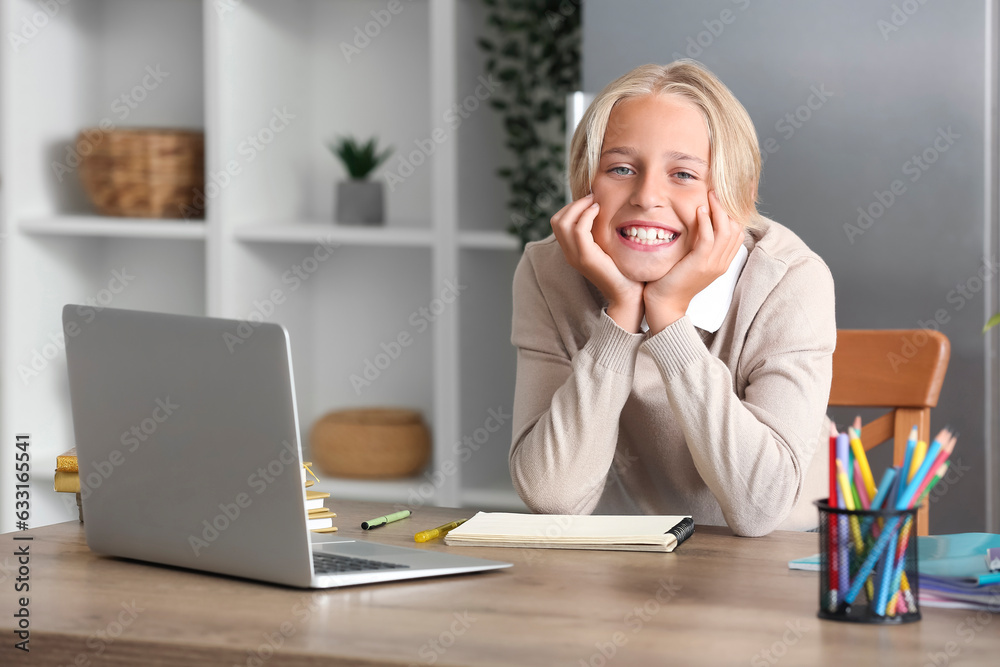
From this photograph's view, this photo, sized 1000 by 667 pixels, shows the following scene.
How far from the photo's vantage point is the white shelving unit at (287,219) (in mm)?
2514

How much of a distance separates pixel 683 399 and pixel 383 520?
371 millimetres

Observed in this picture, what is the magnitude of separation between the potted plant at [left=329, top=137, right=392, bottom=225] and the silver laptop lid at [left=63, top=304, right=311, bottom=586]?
65.5 inches

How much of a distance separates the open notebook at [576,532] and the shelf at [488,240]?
130 centimetres

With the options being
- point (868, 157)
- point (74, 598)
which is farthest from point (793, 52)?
point (74, 598)

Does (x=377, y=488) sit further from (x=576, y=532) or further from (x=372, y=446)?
(x=576, y=532)

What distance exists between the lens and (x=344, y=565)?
989 millimetres

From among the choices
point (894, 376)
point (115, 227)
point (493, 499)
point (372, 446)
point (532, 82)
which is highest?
point (532, 82)

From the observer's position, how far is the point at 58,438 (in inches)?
113

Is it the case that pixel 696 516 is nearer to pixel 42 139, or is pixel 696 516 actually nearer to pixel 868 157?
pixel 868 157

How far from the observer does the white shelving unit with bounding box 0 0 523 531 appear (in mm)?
2514

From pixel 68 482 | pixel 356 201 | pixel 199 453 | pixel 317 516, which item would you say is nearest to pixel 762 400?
pixel 317 516

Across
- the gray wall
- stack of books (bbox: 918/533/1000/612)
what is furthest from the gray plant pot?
stack of books (bbox: 918/533/1000/612)

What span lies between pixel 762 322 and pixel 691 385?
19 cm

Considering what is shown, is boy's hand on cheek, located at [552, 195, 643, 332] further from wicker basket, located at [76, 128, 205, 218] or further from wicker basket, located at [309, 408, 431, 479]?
wicker basket, located at [76, 128, 205, 218]
